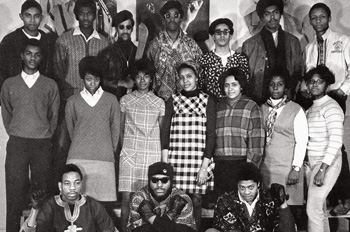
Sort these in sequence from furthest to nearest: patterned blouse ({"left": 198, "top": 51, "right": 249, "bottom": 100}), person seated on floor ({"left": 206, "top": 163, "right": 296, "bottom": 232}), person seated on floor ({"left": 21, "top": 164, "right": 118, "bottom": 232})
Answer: patterned blouse ({"left": 198, "top": 51, "right": 249, "bottom": 100}), person seated on floor ({"left": 21, "top": 164, "right": 118, "bottom": 232}), person seated on floor ({"left": 206, "top": 163, "right": 296, "bottom": 232})

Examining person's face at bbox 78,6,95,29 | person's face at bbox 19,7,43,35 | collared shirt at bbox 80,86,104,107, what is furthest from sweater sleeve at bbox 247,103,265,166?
person's face at bbox 19,7,43,35

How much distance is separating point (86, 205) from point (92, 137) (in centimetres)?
70

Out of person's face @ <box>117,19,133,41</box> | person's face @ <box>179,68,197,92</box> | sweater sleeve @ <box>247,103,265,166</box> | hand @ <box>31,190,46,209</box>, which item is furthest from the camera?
person's face @ <box>117,19,133,41</box>

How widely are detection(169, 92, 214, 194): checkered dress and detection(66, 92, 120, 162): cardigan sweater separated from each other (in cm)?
54

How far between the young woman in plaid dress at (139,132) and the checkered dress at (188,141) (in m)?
0.18

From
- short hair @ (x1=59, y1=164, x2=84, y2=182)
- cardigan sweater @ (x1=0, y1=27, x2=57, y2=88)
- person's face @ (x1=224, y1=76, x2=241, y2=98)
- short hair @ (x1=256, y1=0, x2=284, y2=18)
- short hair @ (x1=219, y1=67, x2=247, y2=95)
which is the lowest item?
short hair @ (x1=59, y1=164, x2=84, y2=182)

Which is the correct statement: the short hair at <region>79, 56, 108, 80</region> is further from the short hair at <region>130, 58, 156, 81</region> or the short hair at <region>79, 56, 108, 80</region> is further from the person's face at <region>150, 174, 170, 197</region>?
the person's face at <region>150, 174, 170, 197</region>

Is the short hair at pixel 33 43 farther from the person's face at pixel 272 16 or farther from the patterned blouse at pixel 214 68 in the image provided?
the person's face at pixel 272 16

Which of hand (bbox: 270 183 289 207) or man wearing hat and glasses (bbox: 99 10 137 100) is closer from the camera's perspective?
hand (bbox: 270 183 289 207)

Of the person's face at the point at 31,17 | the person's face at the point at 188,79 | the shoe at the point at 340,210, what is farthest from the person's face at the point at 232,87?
the person's face at the point at 31,17

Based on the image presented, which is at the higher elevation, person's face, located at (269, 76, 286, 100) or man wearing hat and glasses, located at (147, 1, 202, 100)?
man wearing hat and glasses, located at (147, 1, 202, 100)

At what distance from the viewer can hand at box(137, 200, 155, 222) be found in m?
4.67

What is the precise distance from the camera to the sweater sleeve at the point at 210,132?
5.05 metres

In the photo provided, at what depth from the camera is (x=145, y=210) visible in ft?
15.4
